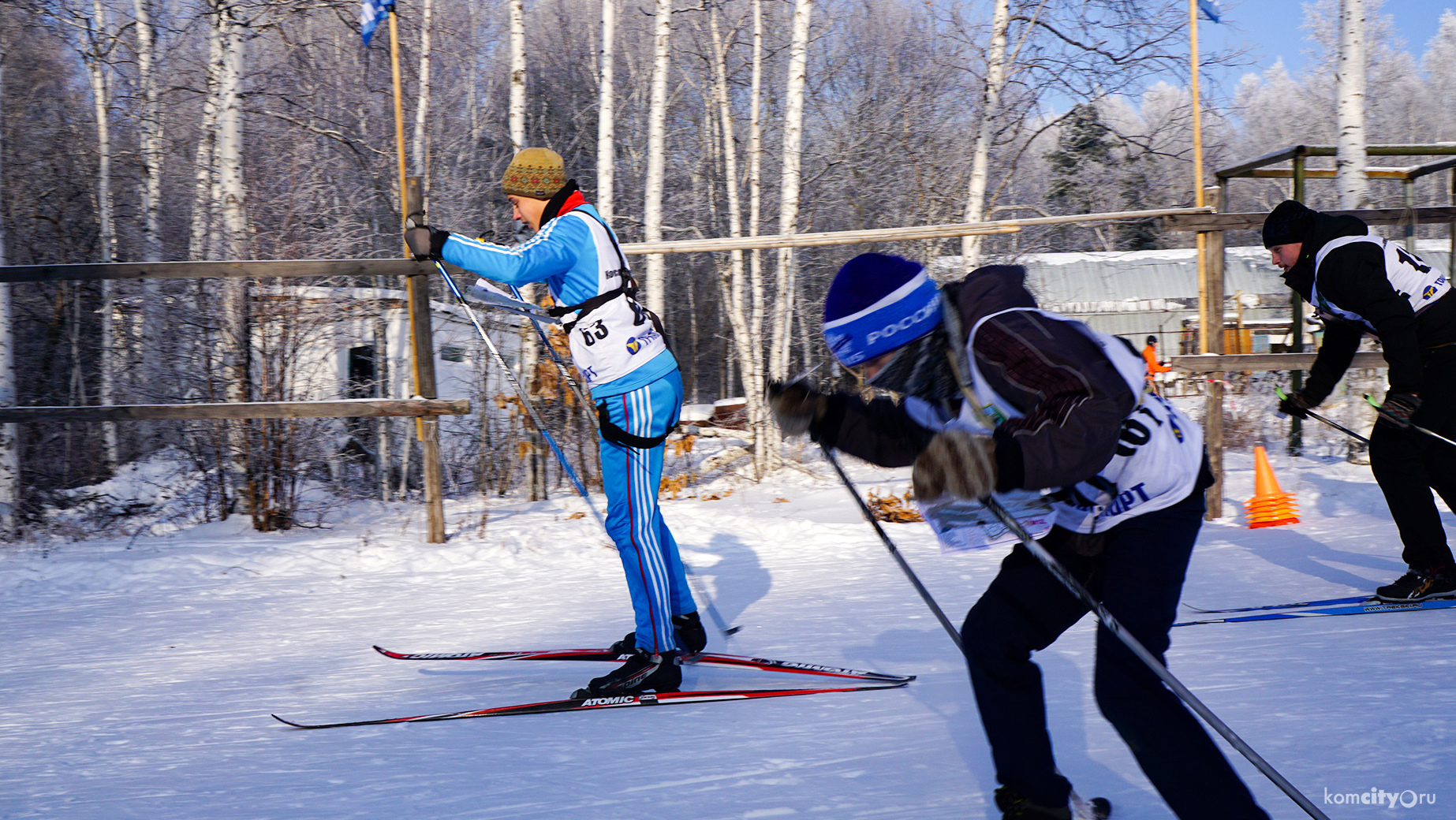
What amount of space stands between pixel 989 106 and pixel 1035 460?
32.4 ft

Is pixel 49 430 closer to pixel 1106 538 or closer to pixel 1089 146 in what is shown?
pixel 1106 538

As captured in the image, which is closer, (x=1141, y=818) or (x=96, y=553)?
(x=1141, y=818)

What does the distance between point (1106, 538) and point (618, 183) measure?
2151 cm

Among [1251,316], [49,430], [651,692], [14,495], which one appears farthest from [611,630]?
[1251,316]

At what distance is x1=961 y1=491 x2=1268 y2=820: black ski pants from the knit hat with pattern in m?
1.99

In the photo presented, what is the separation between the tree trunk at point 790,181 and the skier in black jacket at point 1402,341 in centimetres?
388

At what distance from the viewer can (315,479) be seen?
20.8 ft

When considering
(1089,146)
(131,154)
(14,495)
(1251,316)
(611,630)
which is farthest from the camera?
(1089,146)

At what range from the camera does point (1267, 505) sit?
548 centimetres

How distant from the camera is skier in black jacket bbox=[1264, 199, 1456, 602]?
3609 millimetres

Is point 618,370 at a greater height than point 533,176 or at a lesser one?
lesser

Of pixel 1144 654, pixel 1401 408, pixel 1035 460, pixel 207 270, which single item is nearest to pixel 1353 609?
pixel 1401 408

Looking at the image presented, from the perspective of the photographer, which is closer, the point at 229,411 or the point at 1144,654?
the point at 1144,654

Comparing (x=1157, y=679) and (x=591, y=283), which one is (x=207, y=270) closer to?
(x=591, y=283)
